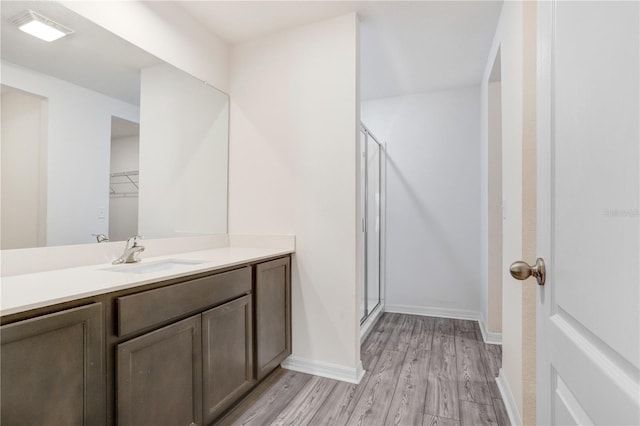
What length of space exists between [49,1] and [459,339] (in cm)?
355

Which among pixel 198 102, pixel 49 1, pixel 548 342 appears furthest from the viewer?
pixel 198 102

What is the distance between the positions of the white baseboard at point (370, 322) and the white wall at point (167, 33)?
2371 millimetres

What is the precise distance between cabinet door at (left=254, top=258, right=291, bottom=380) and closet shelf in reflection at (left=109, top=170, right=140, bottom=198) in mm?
896

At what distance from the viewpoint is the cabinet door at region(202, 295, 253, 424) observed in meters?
1.55

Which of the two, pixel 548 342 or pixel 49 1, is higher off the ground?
pixel 49 1

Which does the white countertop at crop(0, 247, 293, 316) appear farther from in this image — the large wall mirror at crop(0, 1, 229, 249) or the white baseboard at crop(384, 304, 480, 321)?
the white baseboard at crop(384, 304, 480, 321)

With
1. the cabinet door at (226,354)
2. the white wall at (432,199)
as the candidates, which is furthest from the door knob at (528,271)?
the white wall at (432,199)

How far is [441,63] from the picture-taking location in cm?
288

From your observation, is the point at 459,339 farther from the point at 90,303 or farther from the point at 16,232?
the point at 16,232

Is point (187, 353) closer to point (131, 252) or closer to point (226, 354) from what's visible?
point (226, 354)

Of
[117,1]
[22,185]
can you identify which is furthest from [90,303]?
[117,1]

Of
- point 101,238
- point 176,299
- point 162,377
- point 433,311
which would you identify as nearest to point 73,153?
point 101,238

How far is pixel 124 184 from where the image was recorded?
6.18 ft

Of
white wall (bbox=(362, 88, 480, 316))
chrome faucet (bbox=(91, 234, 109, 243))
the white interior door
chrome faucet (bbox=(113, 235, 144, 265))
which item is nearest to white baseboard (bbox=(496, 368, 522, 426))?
the white interior door
